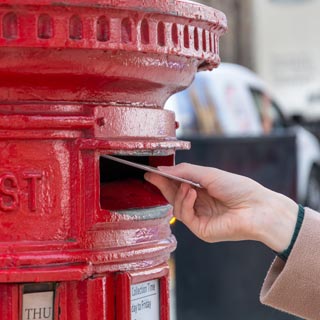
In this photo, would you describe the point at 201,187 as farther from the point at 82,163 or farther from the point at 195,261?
the point at 195,261

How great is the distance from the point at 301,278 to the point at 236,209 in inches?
8.4

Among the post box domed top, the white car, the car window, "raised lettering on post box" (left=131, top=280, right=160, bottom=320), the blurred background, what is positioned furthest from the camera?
the car window

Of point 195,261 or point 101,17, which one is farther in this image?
point 195,261

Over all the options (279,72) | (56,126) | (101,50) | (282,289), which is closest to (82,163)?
(56,126)

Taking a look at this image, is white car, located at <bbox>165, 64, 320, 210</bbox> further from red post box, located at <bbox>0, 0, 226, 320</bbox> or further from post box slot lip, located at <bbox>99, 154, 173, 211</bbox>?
red post box, located at <bbox>0, 0, 226, 320</bbox>

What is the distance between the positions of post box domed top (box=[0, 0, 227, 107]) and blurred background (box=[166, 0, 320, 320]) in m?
3.68

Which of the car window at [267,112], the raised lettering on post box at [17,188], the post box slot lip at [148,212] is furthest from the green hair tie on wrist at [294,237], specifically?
the car window at [267,112]

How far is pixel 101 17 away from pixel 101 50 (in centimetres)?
7

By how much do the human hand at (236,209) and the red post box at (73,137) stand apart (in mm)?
169

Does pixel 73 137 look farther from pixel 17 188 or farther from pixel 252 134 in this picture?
pixel 252 134

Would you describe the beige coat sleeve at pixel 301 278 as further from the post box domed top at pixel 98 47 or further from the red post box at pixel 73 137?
the post box domed top at pixel 98 47

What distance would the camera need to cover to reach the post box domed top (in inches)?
67.2

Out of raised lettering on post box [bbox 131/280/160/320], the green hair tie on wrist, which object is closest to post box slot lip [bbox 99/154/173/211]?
raised lettering on post box [bbox 131/280/160/320]

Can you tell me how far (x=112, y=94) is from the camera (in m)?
1.92
